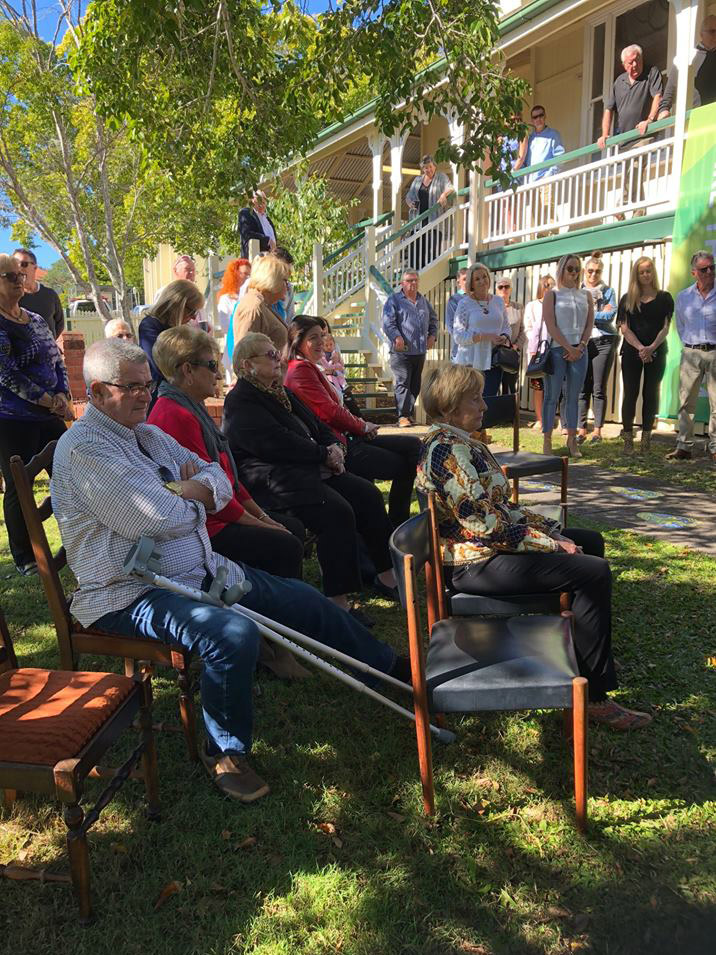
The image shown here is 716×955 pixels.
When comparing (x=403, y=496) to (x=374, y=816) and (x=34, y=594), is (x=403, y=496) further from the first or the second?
(x=374, y=816)

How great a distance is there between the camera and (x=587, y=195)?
12.0 meters

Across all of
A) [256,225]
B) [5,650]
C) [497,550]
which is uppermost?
[256,225]

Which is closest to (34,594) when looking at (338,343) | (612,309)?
(612,309)

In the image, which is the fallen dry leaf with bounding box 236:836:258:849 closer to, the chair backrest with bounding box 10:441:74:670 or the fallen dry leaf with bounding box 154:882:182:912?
the fallen dry leaf with bounding box 154:882:182:912

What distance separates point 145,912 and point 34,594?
294 centimetres

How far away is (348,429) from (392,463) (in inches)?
15.3

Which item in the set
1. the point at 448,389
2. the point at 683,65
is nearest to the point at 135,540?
the point at 448,389

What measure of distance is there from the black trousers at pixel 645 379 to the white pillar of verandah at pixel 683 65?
250 centimetres

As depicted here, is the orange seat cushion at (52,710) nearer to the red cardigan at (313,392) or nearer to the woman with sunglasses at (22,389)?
the woman with sunglasses at (22,389)

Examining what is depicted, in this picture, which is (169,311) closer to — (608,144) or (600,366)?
(600,366)

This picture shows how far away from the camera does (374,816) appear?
2688 mm

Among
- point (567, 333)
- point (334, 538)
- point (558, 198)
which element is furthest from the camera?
point (558, 198)

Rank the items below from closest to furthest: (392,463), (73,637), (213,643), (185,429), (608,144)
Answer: (213,643) → (73,637) → (185,429) → (392,463) → (608,144)

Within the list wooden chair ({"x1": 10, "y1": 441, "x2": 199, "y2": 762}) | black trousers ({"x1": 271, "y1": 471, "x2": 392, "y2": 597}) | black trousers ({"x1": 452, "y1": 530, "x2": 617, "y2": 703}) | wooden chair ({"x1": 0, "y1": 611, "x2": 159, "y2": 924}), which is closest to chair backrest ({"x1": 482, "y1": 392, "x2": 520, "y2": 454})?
black trousers ({"x1": 271, "y1": 471, "x2": 392, "y2": 597})
